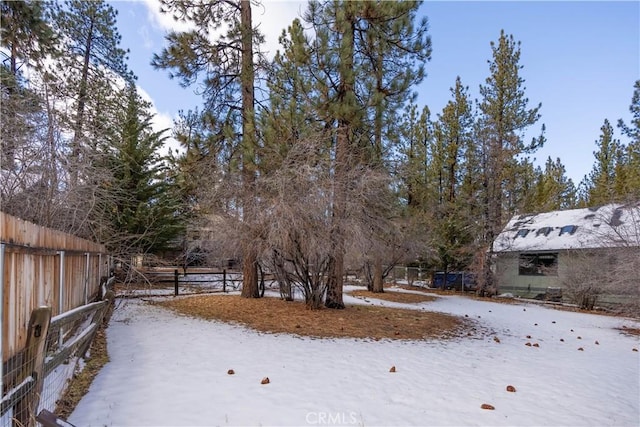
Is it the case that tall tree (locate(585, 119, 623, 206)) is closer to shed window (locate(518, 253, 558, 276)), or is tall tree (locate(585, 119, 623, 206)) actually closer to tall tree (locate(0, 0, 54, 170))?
shed window (locate(518, 253, 558, 276))

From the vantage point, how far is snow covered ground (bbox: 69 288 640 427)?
3703 mm

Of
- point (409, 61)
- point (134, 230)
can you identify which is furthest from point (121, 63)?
point (409, 61)

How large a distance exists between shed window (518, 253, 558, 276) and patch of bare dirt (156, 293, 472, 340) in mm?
10778

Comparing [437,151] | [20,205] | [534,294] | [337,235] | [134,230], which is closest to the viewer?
[20,205]

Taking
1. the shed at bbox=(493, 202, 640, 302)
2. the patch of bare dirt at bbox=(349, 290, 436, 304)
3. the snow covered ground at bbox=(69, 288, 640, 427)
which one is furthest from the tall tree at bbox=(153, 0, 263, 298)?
the shed at bbox=(493, 202, 640, 302)

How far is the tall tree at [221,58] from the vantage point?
1109 cm

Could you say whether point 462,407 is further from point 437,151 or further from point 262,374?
point 437,151

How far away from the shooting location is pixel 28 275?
10.3ft

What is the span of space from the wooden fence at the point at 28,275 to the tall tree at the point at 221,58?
626 centimetres

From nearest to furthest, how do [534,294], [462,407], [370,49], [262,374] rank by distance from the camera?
1. [462,407]
2. [262,374]
3. [370,49]
4. [534,294]

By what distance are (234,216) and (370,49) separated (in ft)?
20.4

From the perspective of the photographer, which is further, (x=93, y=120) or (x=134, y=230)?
(x=134, y=230)

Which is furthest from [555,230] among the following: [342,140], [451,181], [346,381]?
[346,381]

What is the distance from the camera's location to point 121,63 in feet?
50.8
